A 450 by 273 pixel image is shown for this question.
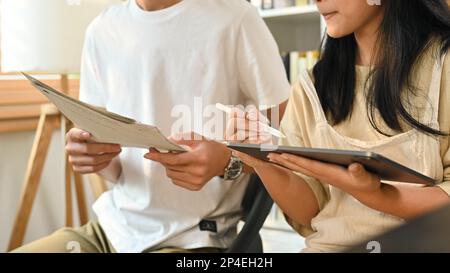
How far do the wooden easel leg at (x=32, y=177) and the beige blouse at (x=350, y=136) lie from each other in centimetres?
85

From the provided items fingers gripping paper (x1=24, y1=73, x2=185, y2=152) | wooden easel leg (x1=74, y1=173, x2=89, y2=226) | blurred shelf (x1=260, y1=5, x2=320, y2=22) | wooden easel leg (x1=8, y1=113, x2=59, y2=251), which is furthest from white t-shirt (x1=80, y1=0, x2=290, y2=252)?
blurred shelf (x1=260, y1=5, x2=320, y2=22)

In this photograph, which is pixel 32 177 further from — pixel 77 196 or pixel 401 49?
pixel 401 49

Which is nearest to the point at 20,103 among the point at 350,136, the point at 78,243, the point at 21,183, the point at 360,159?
the point at 21,183

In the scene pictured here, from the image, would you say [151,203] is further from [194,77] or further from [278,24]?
[278,24]

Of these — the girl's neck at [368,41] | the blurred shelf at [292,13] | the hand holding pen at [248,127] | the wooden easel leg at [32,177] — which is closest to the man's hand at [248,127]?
the hand holding pen at [248,127]

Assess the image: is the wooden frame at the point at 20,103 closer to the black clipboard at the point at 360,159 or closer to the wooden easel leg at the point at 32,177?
the wooden easel leg at the point at 32,177

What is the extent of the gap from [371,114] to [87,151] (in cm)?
52

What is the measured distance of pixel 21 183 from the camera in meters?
1.71

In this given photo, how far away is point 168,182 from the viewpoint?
42.2 inches

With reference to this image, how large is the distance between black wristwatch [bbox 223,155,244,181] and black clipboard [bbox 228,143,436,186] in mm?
291

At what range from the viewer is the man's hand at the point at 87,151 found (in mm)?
1003

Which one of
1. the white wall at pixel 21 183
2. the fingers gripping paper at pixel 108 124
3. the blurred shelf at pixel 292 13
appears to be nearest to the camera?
the fingers gripping paper at pixel 108 124

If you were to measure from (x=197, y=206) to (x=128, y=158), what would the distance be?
0.59 ft
